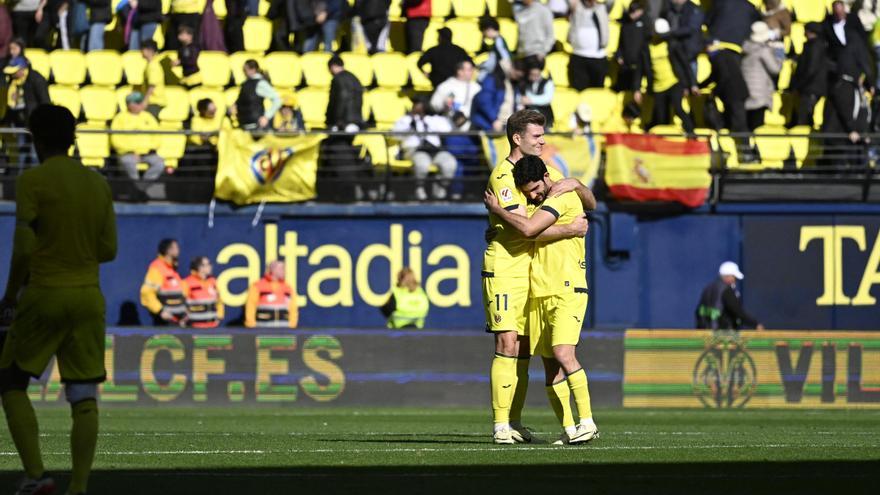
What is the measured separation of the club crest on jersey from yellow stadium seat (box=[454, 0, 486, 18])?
481 cm

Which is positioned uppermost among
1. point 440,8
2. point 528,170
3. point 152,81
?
point 440,8

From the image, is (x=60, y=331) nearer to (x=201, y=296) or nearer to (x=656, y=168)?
(x=201, y=296)

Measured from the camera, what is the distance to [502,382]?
1178cm

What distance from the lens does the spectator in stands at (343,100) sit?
23438 millimetres

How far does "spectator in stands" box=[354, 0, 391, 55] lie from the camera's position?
25047 millimetres

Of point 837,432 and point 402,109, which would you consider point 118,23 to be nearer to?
point 402,109

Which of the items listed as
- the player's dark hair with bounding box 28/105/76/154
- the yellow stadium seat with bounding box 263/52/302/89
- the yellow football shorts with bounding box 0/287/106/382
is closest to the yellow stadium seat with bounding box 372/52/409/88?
the yellow stadium seat with bounding box 263/52/302/89

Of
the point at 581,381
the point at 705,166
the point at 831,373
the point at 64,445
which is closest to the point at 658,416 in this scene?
the point at 831,373

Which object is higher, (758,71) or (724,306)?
(758,71)

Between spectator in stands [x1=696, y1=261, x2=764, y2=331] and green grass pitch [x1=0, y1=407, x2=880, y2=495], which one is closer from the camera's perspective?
green grass pitch [x1=0, y1=407, x2=880, y2=495]

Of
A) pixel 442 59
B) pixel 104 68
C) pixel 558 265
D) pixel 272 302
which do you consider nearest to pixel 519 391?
pixel 558 265

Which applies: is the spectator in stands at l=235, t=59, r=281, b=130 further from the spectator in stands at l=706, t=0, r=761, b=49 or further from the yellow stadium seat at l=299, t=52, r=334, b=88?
the spectator in stands at l=706, t=0, r=761, b=49

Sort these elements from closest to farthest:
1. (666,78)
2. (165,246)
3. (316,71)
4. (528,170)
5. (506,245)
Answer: (528,170), (506,245), (165,246), (666,78), (316,71)

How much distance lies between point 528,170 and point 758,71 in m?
14.2
